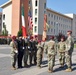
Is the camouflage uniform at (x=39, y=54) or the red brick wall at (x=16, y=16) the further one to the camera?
the red brick wall at (x=16, y=16)

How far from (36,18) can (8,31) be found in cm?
1085

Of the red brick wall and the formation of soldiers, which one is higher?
the red brick wall

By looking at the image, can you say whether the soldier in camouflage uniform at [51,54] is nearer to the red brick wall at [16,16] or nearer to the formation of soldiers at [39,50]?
the formation of soldiers at [39,50]

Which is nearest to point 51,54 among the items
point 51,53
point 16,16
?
point 51,53

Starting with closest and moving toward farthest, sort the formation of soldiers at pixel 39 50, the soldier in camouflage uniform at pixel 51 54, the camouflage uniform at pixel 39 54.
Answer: the soldier in camouflage uniform at pixel 51 54 → the formation of soldiers at pixel 39 50 → the camouflage uniform at pixel 39 54

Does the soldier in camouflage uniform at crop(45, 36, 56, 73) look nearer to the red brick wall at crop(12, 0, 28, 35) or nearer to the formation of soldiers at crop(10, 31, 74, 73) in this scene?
the formation of soldiers at crop(10, 31, 74, 73)

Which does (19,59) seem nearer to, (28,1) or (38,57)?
(38,57)

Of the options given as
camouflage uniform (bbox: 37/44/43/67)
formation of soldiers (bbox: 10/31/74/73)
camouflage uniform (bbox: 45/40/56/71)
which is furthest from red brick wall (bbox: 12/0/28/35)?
camouflage uniform (bbox: 45/40/56/71)

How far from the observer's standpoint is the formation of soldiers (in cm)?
1119

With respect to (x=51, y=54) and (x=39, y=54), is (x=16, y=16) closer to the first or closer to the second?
(x=39, y=54)

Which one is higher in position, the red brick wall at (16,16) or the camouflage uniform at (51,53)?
the red brick wall at (16,16)

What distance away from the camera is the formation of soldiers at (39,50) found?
11188mm

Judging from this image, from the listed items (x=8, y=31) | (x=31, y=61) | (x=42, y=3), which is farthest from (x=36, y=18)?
(x=31, y=61)

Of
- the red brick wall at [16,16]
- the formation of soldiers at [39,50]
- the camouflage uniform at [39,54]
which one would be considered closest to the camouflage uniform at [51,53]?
the formation of soldiers at [39,50]
